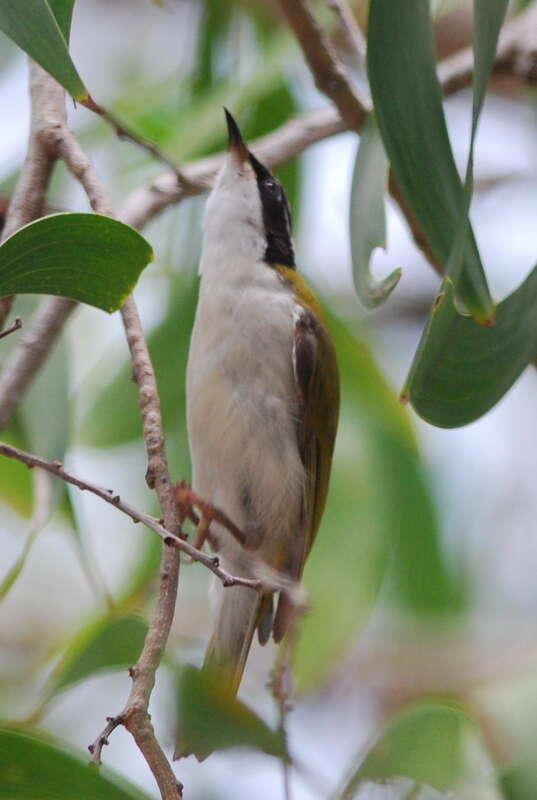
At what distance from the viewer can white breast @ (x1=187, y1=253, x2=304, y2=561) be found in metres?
2.92

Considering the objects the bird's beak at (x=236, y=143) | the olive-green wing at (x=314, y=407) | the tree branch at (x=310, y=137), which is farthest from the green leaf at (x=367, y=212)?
the bird's beak at (x=236, y=143)

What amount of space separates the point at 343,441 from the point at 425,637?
209 cm

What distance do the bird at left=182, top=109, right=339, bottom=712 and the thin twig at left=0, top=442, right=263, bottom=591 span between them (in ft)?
3.42

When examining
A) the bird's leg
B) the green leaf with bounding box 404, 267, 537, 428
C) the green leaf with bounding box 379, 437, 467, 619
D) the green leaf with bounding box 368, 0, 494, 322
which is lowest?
the green leaf with bounding box 404, 267, 537, 428

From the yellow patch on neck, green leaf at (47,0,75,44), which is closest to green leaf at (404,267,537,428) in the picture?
green leaf at (47,0,75,44)

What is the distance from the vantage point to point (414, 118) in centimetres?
178

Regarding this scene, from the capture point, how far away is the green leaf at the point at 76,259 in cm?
165

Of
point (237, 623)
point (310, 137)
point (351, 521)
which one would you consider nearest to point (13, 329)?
point (237, 623)

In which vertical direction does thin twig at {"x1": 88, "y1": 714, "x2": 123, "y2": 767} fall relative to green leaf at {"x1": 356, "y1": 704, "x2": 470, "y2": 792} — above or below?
below

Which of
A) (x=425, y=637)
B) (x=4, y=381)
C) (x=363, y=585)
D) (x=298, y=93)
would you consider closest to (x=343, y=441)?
(x=363, y=585)

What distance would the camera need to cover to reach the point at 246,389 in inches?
116

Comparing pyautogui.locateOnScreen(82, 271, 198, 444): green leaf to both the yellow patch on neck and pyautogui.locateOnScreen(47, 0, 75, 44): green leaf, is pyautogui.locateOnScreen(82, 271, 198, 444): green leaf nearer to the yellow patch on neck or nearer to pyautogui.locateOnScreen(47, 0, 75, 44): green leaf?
the yellow patch on neck

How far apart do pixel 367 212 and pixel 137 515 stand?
35.0 inches

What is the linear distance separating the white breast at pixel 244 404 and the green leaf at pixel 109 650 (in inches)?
39.6
